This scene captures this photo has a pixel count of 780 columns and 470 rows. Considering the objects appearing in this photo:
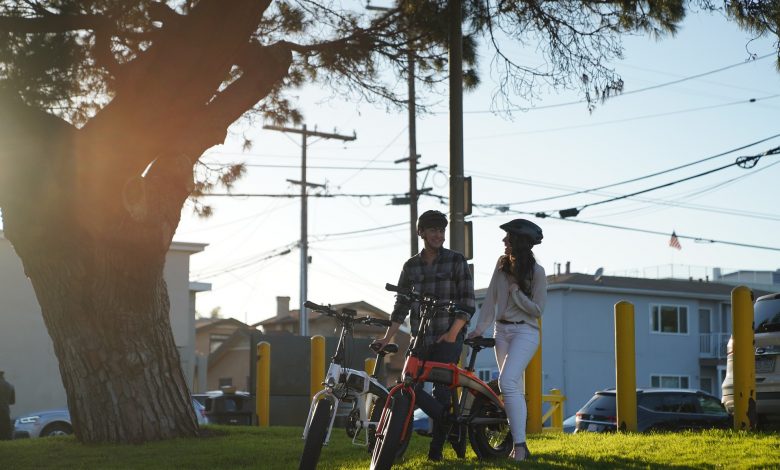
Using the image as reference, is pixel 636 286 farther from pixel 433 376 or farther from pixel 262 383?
pixel 433 376

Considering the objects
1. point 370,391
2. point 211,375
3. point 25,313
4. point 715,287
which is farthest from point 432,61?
point 211,375

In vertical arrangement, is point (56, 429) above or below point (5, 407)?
below

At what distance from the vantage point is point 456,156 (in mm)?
13297

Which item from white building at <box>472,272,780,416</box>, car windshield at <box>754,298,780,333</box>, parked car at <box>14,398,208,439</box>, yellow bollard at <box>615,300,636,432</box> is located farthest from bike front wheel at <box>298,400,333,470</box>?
white building at <box>472,272,780,416</box>

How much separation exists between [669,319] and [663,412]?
3444 centimetres

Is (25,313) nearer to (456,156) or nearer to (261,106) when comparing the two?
(261,106)

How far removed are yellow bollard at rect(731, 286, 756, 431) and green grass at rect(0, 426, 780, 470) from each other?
1.13 feet

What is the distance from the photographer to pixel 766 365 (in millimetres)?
10875

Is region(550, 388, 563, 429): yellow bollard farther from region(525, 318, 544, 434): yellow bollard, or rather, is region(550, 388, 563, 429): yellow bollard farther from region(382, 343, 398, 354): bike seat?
region(382, 343, 398, 354): bike seat

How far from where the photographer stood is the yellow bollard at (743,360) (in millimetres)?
10156

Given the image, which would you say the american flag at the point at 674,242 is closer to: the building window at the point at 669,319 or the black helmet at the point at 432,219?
the building window at the point at 669,319

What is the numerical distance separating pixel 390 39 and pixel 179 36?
335 centimetres

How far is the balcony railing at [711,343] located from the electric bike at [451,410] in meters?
44.0

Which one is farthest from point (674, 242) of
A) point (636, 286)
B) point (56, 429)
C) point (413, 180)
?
point (56, 429)
